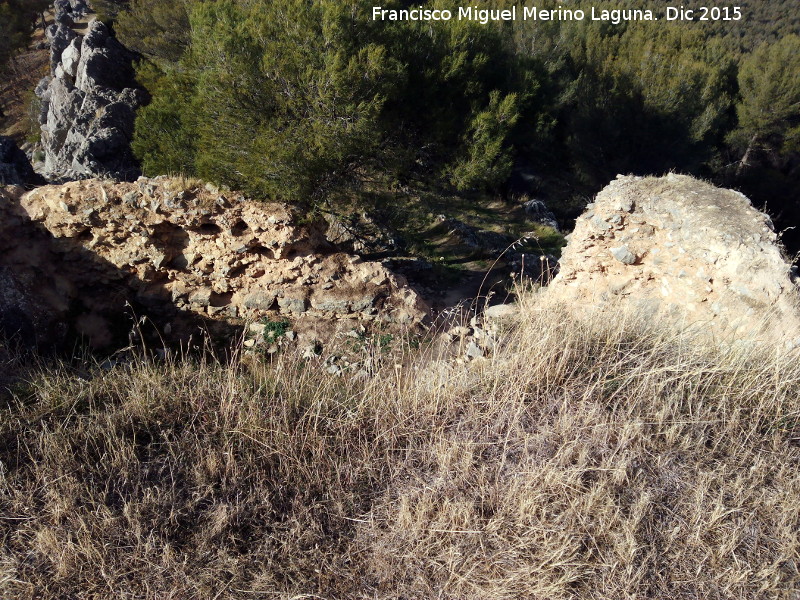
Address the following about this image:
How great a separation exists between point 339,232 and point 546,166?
34.3 feet

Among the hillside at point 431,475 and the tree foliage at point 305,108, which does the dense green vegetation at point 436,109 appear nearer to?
the tree foliage at point 305,108

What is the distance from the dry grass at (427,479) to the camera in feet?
7.34

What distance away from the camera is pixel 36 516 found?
2418 millimetres

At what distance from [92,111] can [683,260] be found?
722 inches

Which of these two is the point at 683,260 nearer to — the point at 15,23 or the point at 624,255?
the point at 624,255

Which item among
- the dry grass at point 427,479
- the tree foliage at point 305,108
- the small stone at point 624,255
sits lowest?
the dry grass at point 427,479

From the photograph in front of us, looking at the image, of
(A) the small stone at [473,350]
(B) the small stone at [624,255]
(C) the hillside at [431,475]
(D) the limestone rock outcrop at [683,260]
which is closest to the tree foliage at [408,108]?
(D) the limestone rock outcrop at [683,260]

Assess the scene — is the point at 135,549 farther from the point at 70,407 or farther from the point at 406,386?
the point at 406,386

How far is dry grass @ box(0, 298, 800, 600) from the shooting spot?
224cm

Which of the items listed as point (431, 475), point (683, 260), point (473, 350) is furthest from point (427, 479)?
point (683, 260)

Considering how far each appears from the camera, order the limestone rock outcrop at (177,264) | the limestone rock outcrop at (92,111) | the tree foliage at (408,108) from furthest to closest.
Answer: the limestone rock outcrop at (92,111) < the tree foliage at (408,108) < the limestone rock outcrop at (177,264)

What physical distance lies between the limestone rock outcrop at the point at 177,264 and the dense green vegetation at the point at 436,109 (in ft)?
2.41

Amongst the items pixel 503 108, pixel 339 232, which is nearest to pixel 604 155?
pixel 503 108

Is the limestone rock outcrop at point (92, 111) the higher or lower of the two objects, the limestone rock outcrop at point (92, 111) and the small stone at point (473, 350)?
the higher
